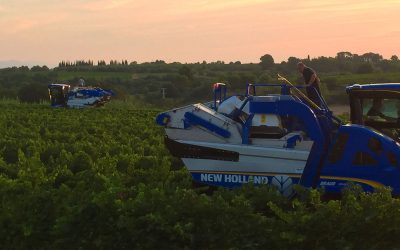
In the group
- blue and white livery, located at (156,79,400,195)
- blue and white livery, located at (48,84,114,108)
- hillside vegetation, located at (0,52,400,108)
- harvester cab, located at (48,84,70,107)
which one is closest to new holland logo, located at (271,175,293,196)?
blue and white livery, located at (156,79,400,195)

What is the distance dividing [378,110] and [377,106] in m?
0.13

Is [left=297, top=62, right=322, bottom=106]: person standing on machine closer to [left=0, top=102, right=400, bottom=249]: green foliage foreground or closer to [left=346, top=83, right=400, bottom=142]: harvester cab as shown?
[left=346, top=83, right=400, bottom=142]: harvester cab

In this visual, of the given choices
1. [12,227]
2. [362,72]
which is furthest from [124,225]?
[362,72]

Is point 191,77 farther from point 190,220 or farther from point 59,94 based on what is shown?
point 190,220

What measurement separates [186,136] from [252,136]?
3.34ft

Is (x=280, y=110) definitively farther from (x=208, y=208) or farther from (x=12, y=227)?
(x=12, y=227)

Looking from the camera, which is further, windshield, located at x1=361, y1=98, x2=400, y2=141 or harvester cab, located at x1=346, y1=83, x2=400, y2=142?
windshield, located at x1=361, y1=98, x2=400, y2=141

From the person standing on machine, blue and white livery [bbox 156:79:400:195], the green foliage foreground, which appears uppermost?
the person standing on machine

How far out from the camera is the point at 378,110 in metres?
9.59

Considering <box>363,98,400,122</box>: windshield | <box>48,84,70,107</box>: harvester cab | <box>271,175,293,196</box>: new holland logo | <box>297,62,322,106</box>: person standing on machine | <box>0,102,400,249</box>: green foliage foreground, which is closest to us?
<box>0,102,400,249</box>: green foliage foreground

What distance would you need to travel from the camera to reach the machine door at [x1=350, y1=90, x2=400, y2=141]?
9204 millimetres

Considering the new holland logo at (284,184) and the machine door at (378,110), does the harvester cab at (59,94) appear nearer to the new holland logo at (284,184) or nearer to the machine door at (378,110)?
the machine door at (378,110)

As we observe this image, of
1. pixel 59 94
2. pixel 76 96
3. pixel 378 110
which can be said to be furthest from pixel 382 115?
pixel 59 94

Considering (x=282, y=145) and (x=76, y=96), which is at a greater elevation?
(x=282, y=145)
